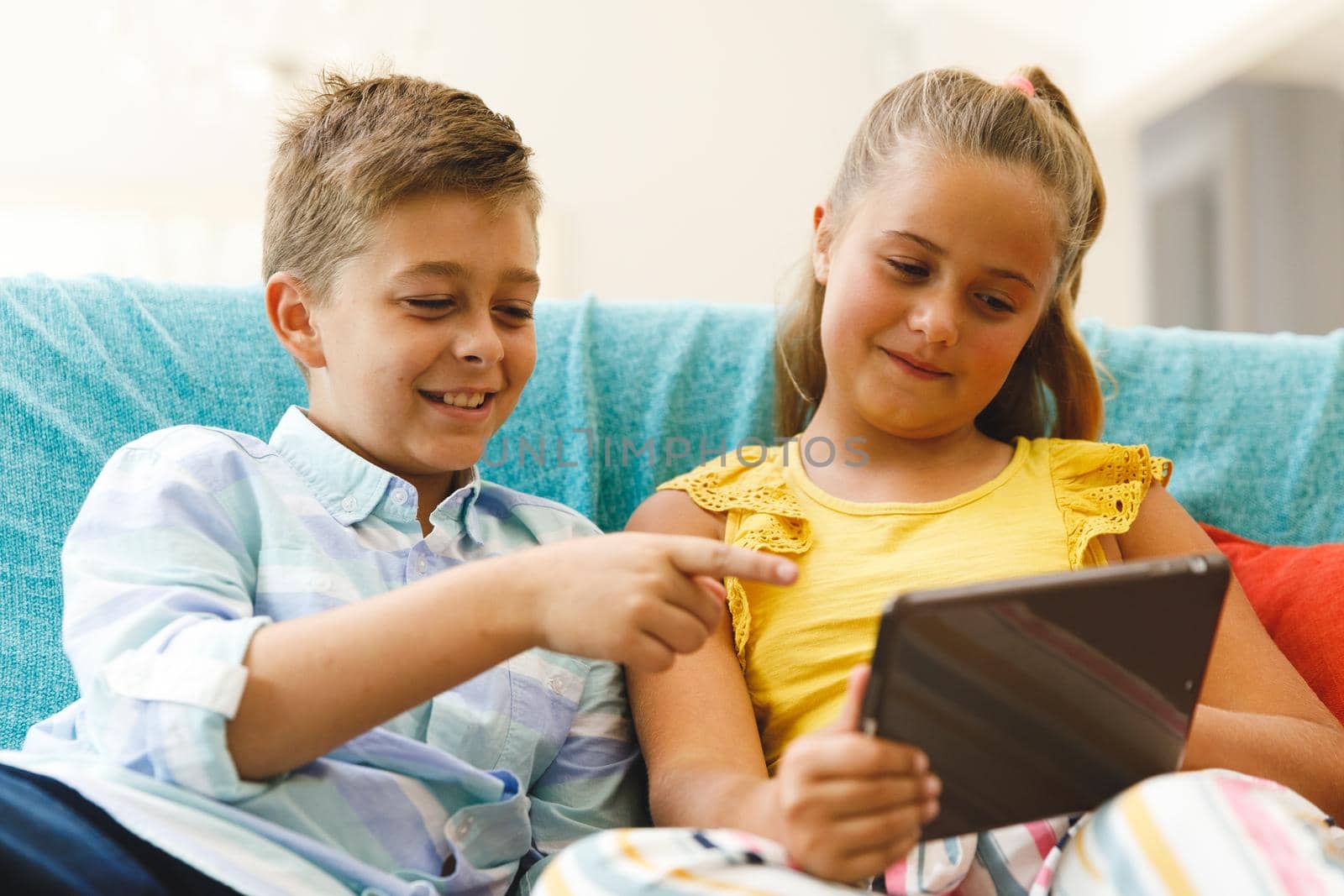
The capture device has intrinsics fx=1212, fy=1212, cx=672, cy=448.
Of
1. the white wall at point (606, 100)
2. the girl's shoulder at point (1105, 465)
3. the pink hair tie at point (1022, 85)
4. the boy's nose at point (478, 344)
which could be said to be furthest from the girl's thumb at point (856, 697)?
the white wall at point (606, 100)

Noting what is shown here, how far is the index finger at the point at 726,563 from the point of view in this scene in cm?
62

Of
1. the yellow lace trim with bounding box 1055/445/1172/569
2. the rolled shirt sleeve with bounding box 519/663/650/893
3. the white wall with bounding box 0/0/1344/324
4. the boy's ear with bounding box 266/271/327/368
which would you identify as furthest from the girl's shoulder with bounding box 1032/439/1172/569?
the white wall with bounding box 0/0/1344/324

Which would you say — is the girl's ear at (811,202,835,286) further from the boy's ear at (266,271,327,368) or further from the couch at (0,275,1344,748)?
the boy's ear at (266,271,327,368)

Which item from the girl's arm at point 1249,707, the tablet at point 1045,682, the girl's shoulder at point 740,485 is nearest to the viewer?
the tablet at point 1045,682

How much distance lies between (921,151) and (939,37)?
266 cm

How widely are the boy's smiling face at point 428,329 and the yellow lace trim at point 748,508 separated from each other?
0.21m

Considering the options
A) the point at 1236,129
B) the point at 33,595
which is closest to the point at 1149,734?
the point at 33,595

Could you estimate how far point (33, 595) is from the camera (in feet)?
3.24

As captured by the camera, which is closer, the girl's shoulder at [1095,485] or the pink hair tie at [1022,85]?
the girl's shoulder at [1095,485]

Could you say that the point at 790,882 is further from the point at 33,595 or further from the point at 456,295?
the point at 33,595

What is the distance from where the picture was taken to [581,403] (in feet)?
3.93

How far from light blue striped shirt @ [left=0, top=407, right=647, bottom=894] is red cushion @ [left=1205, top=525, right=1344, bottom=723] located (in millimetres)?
560

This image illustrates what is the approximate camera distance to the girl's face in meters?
0.99

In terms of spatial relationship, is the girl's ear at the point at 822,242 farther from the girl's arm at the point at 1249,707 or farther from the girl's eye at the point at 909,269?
the girl's arm at the point at 1249,707
